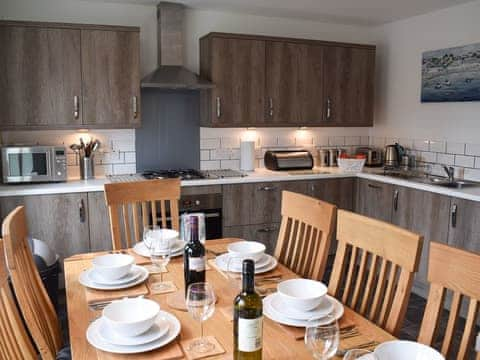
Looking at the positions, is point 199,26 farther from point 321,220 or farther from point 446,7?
point 321,220

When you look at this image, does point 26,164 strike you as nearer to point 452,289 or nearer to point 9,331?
point 9,331

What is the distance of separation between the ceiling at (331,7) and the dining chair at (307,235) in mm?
2244

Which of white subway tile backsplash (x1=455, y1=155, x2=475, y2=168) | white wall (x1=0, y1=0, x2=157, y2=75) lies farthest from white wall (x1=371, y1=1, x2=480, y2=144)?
white wall (x1=0, y1=0, x2=157, y2=75)

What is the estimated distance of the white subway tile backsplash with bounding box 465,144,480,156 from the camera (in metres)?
3.90

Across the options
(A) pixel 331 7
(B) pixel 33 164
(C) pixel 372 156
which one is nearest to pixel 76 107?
(B) pixel 33 164

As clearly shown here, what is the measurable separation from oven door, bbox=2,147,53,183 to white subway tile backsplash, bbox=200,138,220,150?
4.42ft

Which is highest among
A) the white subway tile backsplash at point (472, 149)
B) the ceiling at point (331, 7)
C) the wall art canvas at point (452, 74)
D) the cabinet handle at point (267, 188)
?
the ceiling at point (331, 7)

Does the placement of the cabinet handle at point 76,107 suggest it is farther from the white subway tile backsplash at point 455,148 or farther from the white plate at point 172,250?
the white subway tile backsplash at point 455,148

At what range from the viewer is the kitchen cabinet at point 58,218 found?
11.3ft

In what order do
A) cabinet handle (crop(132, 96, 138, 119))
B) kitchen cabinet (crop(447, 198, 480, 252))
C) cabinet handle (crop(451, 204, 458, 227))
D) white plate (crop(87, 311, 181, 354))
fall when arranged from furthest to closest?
cabinet handle (crop(132, 96, 138, 119)) → cabinet handle (crop(451, 204, 458, 227)) → kitchen cabinet (crop(447, 198, 480, 252)) → white plate (crop(87, 311, 181, 354))

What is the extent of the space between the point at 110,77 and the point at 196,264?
2495mm

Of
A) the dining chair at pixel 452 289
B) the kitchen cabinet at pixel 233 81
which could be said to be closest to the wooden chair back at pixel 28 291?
the dining chair at pixel 452 289

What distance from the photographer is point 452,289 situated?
1.40 meters

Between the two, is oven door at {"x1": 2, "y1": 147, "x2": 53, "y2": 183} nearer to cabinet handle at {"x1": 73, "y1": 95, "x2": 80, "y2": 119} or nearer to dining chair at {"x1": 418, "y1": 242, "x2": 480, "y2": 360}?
cabinet handle at {"x1": 73, "y1": 95, "x2": 80, "y2": 119}
